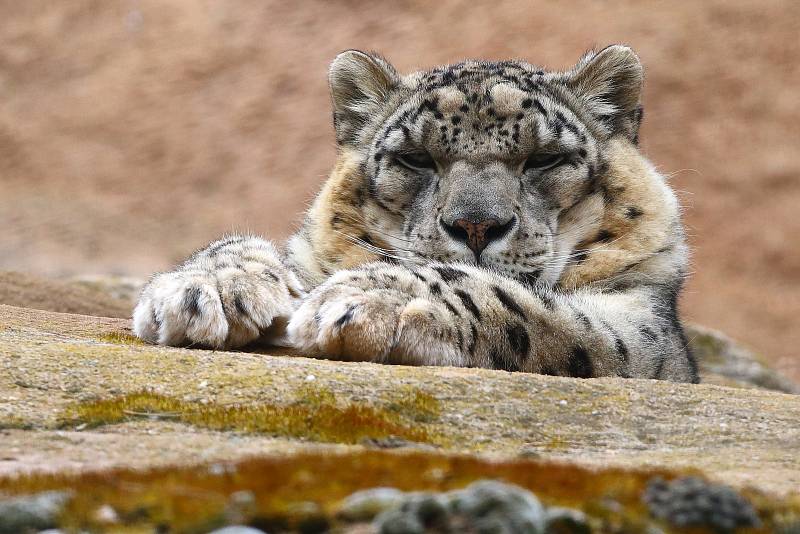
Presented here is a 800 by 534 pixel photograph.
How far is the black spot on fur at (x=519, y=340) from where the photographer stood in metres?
4.60

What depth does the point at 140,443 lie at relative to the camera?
3.34m

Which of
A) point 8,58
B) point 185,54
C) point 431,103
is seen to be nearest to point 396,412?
point 431,103

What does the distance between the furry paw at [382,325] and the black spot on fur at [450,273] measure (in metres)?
0.14

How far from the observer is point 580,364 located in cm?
479

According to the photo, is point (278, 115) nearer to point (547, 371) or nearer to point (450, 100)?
point (450, 100)

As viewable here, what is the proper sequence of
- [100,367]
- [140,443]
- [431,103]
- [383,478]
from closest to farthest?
[383,478], [140,443], [100,367], [431,103]

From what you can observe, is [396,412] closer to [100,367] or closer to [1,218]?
[100,367]

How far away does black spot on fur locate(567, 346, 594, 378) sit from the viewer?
187 inches

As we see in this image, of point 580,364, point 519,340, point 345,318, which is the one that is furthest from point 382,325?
point 580,364

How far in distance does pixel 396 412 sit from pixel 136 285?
30.6 ft

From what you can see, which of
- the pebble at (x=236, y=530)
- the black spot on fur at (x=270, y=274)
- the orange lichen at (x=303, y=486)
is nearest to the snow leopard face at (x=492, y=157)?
the black spot on fur at (x=270, y=274)

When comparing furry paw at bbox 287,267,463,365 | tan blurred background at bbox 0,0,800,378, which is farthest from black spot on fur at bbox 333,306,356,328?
tan blurred background at bbox 0,0,800,378

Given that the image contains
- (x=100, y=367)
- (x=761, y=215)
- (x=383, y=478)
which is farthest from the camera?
(x=761, y=215)

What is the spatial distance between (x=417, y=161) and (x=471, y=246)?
0.85 meters
